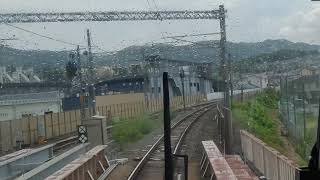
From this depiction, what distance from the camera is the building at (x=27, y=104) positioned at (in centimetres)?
4772

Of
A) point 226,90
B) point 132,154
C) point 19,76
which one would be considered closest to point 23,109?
point 19,76

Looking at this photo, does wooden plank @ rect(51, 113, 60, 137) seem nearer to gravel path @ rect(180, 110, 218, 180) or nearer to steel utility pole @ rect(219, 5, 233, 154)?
gravel path @ rect(180, 110, 218, 180)

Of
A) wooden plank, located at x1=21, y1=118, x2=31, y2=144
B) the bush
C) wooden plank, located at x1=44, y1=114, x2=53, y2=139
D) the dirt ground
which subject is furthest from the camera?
wooden plank, located at x1=44, y1=114, x2=53, y2=139

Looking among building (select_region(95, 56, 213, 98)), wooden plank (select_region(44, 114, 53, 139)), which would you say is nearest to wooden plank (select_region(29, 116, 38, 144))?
wooden plank (select_region(44, 114, 53, 139))

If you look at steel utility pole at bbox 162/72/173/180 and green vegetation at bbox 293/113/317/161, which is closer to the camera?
steel utility pole at bbox 162/72/173/180

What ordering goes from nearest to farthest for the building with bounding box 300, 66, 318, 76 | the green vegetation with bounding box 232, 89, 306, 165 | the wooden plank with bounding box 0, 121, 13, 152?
1. the building with bounding box 300, 66, 318, 76
2. the green vegetation with bounding box 232, 89, 306, 165
3. the wooden plank with bounding box 0, 121, 13, 152

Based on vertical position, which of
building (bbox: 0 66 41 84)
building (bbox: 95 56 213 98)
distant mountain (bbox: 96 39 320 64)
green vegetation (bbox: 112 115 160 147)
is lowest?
green vegetation (bbox: 112 115 160 147)

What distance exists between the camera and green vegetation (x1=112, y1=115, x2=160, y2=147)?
103 ft

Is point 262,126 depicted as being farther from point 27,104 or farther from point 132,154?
point 27,104

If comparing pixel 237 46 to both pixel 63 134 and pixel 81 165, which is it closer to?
pixel 63 134

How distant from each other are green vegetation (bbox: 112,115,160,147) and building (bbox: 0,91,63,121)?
46.3 feet

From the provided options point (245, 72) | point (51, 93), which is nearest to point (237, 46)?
point (245, 72)

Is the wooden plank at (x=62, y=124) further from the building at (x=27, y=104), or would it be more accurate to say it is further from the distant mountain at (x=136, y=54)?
the distant mountain at (x=136, y=54)

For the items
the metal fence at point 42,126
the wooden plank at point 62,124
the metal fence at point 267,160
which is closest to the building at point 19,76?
the metal fence at point 42,126
